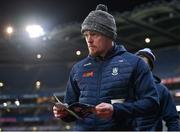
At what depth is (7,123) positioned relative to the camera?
23.1 metres

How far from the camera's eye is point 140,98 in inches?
79.0

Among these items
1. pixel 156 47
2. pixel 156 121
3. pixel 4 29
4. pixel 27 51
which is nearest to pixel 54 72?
pixel 27 51

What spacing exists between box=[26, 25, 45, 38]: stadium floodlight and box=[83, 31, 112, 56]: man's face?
2063 cm

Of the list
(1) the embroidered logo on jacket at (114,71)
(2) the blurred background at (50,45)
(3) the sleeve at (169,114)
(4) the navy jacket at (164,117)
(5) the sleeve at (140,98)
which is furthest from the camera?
(2) the blurred background at (50,45)

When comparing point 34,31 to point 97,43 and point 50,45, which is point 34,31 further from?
point 97,43

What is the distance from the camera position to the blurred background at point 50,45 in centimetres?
2047

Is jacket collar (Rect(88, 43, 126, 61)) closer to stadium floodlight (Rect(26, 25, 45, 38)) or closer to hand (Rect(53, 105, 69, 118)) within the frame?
hand (Rect(53, 105, 69, 118))

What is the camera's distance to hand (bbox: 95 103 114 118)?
1.83 m

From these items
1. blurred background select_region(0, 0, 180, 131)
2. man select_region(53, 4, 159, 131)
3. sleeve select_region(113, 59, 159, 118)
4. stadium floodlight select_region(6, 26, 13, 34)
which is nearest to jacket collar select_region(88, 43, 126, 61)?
man select_region(53, 4, 159, 131)

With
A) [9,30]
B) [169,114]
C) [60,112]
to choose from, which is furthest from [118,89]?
[9,30]

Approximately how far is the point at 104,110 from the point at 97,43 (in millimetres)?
418

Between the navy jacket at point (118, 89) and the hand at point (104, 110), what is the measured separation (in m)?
0.04

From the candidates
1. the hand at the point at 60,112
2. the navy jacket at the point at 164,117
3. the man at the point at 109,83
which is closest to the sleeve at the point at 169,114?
the navy jacket at the point at 164,117

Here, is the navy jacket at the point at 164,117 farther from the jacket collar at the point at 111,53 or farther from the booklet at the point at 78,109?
the booklet at the point at 78,109
